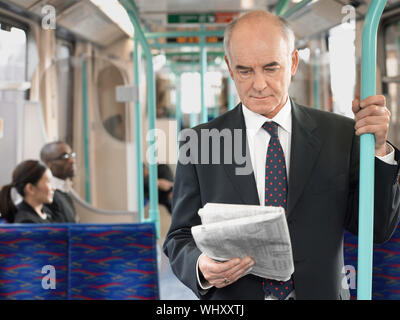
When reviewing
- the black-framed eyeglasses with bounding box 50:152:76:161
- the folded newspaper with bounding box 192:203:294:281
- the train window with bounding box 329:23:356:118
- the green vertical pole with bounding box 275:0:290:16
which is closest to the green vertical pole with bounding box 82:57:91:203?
the black-framed eyeglasses with bounding box 50:152:76:161

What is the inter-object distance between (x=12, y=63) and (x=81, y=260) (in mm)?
1213

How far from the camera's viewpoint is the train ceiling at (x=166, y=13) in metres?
1.65

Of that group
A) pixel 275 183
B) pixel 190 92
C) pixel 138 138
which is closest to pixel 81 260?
pixel 138 138

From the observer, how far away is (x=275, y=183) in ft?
3.35

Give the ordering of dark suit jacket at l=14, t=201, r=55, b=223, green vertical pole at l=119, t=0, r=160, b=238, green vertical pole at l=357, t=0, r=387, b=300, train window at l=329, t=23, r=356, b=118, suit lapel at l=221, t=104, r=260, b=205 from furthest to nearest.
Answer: dark suit jacket at l=14, t=201, r=55, b=223, green vertical pole at l=119, t=0, r=160, b=238, train window at l=329, t=23, r=356, b=118, suit lapel at l=221, t=104, r=260, b=205, green vertical pole at l=357, t=0, r=387, b=300

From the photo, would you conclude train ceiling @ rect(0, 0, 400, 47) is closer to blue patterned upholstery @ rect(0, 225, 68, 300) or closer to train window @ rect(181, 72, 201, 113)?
train window @ rect(181, 72, 201, 113)

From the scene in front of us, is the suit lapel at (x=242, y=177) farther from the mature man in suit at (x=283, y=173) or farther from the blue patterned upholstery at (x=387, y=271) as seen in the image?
the blue patterned upholstery at (x=387, y=271)

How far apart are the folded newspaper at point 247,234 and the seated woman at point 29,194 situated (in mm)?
1825

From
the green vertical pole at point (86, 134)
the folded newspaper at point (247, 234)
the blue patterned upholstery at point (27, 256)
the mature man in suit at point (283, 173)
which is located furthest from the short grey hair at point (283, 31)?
the green vertical pole at point (86, 134)

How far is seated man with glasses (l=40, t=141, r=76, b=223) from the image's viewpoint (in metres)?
2.87
